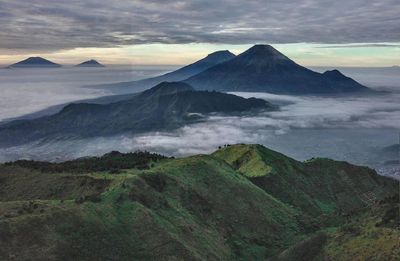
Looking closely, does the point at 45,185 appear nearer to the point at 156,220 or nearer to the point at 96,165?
the point at 96,165

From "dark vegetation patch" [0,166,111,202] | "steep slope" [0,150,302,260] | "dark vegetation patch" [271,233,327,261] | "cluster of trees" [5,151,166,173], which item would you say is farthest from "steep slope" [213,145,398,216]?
"dark vegetation patch" [0,166,111,202]

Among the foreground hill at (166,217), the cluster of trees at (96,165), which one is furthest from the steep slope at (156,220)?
the cluster of trees at (96,165)

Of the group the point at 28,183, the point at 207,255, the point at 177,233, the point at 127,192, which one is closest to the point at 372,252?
the point at 207,255

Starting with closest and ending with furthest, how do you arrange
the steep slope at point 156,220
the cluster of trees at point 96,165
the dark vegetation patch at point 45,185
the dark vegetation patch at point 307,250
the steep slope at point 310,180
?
the steep slope at point 156,220
the dark vegetation patch at point 307,250
the dark vegetation patch at point 45,185
the cluster of trees at point 96,165
the steep slope at point 310,180

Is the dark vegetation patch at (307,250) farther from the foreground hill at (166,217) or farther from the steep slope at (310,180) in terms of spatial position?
the steep slope at (310,180)

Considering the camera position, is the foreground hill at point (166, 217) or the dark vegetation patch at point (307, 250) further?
the dark vegetation patch at point (307, 250)

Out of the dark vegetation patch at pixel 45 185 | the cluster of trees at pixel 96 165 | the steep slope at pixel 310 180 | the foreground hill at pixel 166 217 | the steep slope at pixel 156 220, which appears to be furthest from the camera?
the steep slope at pixel 310 180

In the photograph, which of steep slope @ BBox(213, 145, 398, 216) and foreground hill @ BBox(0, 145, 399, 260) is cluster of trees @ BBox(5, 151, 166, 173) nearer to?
foreground hill @ BBox(0, 145, 399, 260)

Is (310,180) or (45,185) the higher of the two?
(45,185)

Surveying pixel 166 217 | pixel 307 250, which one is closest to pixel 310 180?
pixel 307 250
